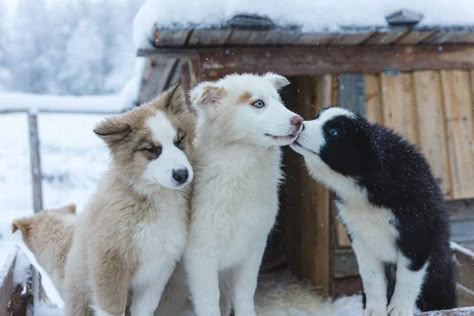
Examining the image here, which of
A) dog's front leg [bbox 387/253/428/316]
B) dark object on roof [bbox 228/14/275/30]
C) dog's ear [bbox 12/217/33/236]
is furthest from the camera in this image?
dark object on roof [bbox 228/14/275/30]

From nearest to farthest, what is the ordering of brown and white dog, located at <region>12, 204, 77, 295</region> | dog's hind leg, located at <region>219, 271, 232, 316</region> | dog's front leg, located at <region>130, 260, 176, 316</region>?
dog's front leg, located at <region>130, 260, 176, 316</region>, dog's hind leg, located at <region>219, 271, 232, 316</region>, brown and white dog, located at <region>12, 204, 77, 295</region>

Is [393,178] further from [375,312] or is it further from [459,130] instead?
[459,130]

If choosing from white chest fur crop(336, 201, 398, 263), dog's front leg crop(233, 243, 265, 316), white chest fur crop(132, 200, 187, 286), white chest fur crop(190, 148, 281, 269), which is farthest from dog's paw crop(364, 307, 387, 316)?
white chest fur crop(132, 200, 187, 286)

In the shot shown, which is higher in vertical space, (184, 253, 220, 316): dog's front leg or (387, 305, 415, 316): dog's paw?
(184, 253, 220, 316): dog's front leg

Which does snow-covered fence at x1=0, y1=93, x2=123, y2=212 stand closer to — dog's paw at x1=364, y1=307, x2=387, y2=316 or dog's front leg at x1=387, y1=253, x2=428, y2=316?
Answer: dog's paw at x1=364, y1=307, x2=387, y2=316

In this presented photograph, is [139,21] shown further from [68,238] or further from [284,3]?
[68,238]

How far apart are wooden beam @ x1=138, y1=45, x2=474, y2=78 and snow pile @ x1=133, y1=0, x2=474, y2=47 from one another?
414 mm

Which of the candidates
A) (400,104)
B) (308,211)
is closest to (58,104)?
(308,211)

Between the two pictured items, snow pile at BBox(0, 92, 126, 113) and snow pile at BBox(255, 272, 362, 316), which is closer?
snow pile at BBox(255, 272, 362, 316)

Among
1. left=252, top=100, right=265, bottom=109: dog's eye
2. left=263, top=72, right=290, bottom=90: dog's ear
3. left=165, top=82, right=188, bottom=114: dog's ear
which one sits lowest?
left=252, top=100, right=265, bottom=109: dog's eye

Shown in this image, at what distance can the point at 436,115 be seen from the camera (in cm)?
543

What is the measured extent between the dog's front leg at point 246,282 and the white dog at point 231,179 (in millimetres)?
14

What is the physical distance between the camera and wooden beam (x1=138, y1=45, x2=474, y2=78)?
4.94 m

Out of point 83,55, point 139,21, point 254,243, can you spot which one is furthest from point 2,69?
point 254,243
